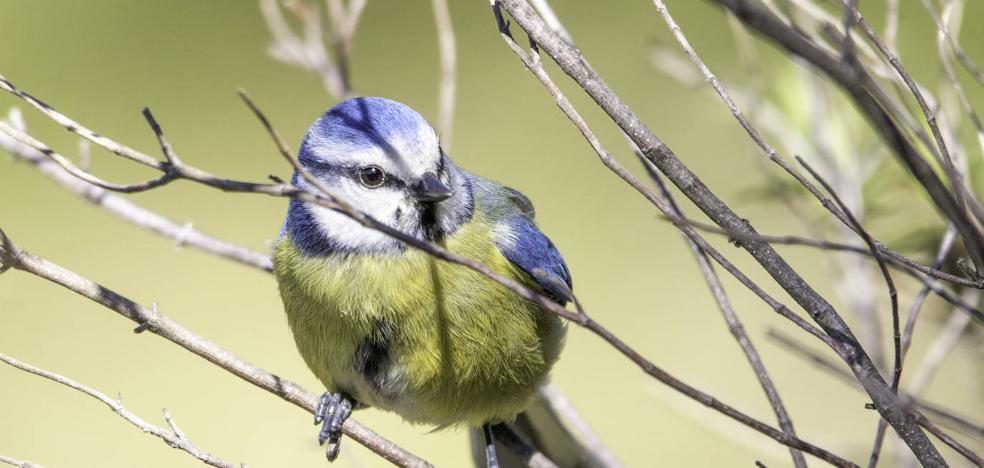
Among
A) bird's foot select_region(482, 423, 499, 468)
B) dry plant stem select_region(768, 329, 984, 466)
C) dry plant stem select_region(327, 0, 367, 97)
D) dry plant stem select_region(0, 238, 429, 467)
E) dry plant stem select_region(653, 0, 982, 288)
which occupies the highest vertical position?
dry plant stem select_region(327, 0, 367, 97)

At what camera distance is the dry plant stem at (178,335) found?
163cm

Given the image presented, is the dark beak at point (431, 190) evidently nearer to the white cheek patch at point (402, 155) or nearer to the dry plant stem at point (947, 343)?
the white cheek patch at point (402, 155)

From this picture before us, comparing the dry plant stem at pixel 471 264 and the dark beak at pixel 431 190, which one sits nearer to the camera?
the dry plant stem at pixel 471 264

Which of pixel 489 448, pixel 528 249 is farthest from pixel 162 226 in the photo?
pixel 489 448

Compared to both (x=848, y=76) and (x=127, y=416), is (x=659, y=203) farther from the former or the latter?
(x=127, y=416)

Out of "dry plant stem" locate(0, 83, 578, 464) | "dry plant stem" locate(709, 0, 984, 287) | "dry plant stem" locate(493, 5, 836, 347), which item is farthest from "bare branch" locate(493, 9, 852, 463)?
"dry plant stem" locate(709, 0, 984, 287)

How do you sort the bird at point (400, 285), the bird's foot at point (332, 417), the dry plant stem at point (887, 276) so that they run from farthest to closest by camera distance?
the bird's foot at point (332, 417) < the bird at point (400, 285) < the dry plant stem at point (887, 276)

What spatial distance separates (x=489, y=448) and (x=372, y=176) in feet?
2.86

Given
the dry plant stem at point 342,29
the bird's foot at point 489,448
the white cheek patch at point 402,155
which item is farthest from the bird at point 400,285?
the dry plant stem at point 342,29

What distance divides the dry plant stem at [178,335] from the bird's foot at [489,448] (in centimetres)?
66

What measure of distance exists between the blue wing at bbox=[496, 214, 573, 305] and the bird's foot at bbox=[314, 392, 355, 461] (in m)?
0.52

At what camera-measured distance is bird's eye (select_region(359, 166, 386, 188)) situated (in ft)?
6.92

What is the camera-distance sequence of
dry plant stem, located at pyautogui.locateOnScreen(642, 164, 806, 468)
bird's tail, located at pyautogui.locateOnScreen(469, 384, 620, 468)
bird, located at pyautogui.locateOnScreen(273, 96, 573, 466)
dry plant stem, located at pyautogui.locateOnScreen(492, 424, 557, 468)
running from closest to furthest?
dry plant stem, located at pyautogui.locateOnScreen(642, 164, 806, 468) < bird, located at pyautogui.locateOnScreen(273, 96, 573, 466) < dry plant stem, located at pyautogui.locateOnScreen(492, 424, 557, 468) < bird's tail, located at pyautogui.locateOnScreen(469, 384, 620, 468)

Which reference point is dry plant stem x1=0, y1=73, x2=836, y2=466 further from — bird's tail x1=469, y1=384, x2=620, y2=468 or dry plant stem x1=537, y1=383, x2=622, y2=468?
bird's tail x1=469, y1=384, x2=620, y2=468
